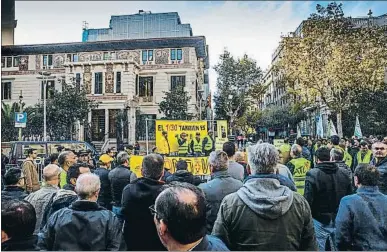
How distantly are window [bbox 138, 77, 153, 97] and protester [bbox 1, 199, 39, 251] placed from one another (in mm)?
30379

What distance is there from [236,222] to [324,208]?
1936 mm

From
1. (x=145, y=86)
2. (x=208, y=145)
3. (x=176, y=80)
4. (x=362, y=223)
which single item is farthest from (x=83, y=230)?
(x=145, y=86)

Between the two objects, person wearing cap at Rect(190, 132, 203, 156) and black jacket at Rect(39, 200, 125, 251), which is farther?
person wearing cap at Rect(190, 132, 203, 156)

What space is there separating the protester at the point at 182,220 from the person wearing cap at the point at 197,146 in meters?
5.48

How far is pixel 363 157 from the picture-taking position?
7.44 meters

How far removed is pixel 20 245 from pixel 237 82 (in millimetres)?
32663

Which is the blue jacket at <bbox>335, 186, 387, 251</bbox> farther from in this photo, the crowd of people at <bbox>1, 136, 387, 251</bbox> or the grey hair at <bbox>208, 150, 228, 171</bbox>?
the grey hair at <bbox>208, 150, 228, 171</bbox>

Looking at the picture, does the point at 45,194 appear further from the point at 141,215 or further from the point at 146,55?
the point at 146,55

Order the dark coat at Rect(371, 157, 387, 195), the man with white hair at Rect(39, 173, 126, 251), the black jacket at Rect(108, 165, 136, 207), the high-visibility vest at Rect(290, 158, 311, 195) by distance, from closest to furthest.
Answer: the man with white hair at Rect(39, 173, 126, 251) → the dark coat at Rect(371, 157, 387, 195) → the black jacket at Rect(108, 165, 136, 207) → the high-visibility vest at Rect(290, 158, 311, 195)

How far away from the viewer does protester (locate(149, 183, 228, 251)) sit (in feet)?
5.32

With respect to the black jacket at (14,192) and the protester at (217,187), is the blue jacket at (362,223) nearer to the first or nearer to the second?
the protester at (217,187)

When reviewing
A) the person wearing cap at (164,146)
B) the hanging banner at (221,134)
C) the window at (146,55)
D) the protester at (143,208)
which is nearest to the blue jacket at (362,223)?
the protester at (143,208)

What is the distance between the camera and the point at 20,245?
226 centimetres

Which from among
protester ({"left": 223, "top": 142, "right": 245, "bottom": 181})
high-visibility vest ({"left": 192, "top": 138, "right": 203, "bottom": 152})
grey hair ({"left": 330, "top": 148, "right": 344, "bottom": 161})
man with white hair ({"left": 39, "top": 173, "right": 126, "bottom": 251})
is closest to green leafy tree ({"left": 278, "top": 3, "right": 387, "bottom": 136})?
high-visibility vest ({"left": 192, "top": 138, "right": 203, "bottom": 152})
